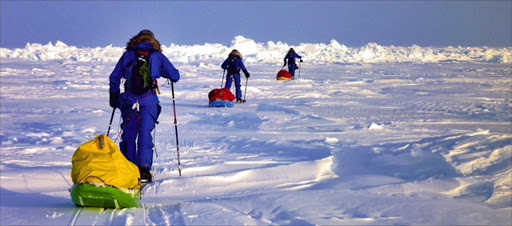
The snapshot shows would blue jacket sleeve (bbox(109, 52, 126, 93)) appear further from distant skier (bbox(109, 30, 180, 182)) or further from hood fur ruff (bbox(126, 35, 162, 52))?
hood fur ruff (bbox(126, 35, 162, 52))

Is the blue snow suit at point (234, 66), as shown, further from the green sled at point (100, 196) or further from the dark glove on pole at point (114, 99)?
the green sled at point (100, 196)

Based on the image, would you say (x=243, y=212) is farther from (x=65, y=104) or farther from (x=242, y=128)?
(x=65, y=104)

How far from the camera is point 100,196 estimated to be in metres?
3.69

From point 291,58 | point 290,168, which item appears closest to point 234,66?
point 290,168

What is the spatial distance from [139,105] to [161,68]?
0.39m

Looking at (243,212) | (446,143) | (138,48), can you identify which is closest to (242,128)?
(446,143)

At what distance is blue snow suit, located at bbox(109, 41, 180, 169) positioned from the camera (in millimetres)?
4633

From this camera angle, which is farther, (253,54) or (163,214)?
(253,54)

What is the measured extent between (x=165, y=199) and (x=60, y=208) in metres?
0.86

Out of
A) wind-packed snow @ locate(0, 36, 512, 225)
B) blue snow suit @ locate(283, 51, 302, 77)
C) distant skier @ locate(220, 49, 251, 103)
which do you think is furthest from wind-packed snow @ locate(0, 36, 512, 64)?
wind-packed snow @ locate(0, 36, 512, 225)

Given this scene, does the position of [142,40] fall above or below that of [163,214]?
above

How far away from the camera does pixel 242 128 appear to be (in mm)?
9234

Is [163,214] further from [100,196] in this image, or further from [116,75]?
[116,75]

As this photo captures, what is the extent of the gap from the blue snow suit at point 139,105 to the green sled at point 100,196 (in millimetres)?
993
